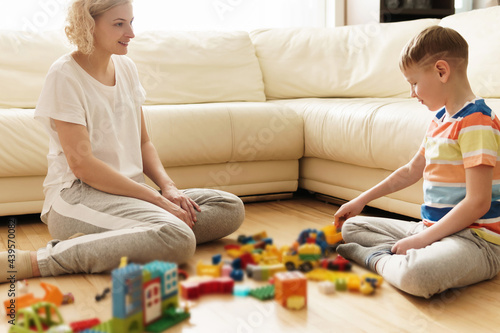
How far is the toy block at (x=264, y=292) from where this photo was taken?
52.3 inches

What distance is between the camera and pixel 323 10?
3.85m

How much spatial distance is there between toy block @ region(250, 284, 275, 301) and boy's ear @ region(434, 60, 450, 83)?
0.68 metres

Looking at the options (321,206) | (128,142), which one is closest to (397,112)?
(321,206)

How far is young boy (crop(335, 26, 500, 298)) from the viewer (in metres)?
1.33

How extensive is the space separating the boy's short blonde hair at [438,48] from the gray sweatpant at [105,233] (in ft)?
2.55

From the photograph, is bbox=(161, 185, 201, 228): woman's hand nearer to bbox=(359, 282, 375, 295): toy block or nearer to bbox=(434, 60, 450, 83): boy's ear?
bbox=(359, 282, 375, 295): toy block

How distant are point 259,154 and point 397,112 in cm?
68

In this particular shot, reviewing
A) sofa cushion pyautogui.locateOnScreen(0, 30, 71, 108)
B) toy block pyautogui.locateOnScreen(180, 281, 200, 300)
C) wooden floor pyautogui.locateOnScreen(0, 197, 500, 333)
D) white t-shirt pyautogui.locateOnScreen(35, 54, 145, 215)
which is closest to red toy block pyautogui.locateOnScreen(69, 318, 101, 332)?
wooden floor pyautogui.locateOnScreen(0, 197, 500, 333)

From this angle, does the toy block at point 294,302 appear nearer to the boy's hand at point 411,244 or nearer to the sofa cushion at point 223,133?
the boy's hand at point 411,244

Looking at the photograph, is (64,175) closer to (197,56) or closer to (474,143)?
(474,143)

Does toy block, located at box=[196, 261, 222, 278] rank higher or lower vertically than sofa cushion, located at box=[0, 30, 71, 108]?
lower

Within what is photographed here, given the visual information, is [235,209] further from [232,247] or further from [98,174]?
[98,174]

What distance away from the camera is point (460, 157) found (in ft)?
4.60

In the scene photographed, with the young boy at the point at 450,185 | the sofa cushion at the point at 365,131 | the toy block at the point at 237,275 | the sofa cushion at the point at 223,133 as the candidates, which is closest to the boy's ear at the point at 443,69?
the young boy at the point at 450,185
